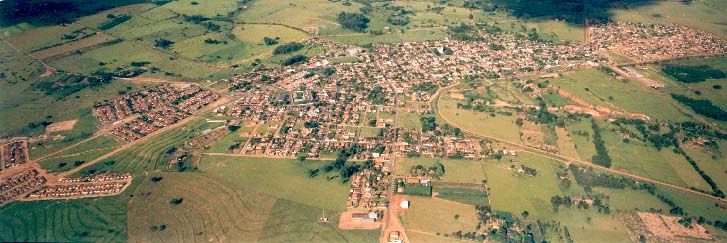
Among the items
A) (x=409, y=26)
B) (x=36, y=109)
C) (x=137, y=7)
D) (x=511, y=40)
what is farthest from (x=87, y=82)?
(x=511, y=40)

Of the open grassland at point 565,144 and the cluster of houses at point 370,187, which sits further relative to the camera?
the open grassland at point 565,144

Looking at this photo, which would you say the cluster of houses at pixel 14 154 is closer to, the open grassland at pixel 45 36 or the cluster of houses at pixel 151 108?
the cluster of houses at pixel 151 108

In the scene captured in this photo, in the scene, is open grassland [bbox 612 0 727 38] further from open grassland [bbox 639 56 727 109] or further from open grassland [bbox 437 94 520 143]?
open grassland [bbox 437 94 520 143]

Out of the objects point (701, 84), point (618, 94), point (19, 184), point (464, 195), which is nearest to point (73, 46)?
point (19, 184)

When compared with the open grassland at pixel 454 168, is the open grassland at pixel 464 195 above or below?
below

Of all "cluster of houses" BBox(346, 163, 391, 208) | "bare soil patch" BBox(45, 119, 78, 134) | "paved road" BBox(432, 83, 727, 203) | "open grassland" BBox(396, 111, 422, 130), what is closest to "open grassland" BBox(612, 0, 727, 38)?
"paved road" BBox(432, 83, 727, 203)

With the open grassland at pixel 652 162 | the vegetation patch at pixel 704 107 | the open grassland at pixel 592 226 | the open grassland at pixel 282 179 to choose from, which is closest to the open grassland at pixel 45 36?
the open grassland at pixel 282 179

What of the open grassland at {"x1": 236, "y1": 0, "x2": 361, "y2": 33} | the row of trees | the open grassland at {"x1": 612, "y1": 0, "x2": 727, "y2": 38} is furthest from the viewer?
the open grassland at {"x1": 236, "y1": 0, "x2": 361, "y2": 33}
